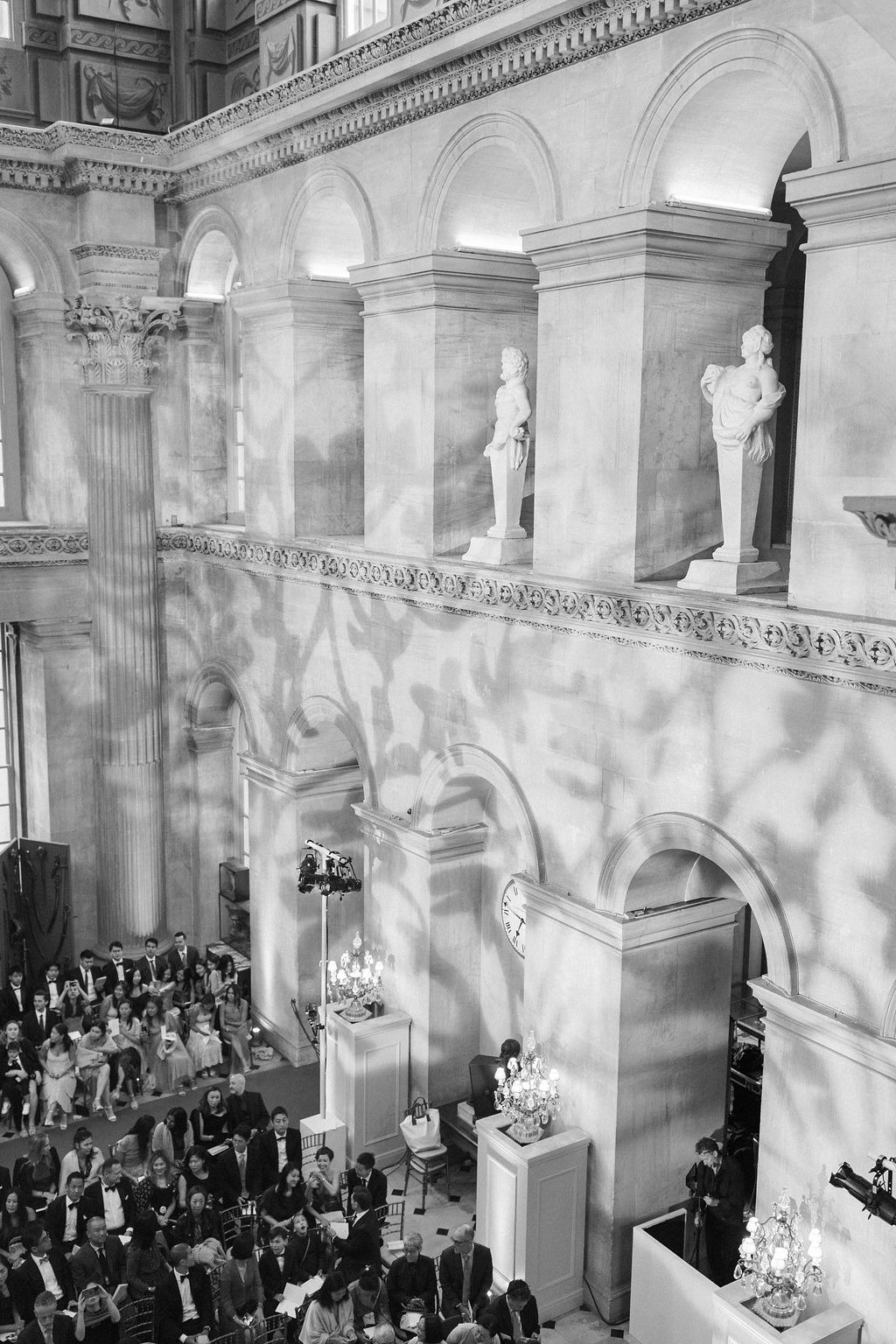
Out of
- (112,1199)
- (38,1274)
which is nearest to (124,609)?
(112,1199)

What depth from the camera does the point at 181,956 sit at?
60.4 feet

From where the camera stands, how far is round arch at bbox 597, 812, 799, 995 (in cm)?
1000

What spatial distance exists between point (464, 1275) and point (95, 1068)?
Answer: 6342 mm

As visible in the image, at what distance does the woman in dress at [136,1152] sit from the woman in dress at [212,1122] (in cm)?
48

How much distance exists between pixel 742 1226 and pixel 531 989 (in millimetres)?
2621

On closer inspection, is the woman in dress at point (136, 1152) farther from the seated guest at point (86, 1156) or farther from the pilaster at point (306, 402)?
the pilaster at point (306, 402)

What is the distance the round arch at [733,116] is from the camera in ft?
30.4

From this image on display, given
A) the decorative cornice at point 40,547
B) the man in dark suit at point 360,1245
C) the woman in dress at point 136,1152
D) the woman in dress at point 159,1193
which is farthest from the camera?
the decorative cornice at point 40,547

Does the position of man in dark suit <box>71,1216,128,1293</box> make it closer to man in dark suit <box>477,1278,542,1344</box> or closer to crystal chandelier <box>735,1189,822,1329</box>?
man in dark suit <box>477,1278,542,1344</box>

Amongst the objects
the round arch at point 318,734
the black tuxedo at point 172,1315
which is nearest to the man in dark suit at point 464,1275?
the black tuxedo at point 172,1315

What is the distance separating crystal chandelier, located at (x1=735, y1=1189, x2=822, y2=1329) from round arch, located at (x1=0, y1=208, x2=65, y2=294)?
14.9 meters

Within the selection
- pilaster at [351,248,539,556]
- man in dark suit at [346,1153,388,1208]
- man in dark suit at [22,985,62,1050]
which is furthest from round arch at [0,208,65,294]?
man in dark suit at [346,1153,388,1208]

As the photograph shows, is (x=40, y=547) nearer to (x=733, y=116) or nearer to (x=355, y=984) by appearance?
(x=355, y=984)

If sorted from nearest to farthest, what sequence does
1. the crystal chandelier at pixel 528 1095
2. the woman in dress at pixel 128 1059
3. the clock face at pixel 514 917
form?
the crystal chandelier at pixel 528 1095
the clock face at pixel 514 917
the woman in dress at pixel 128 1059
